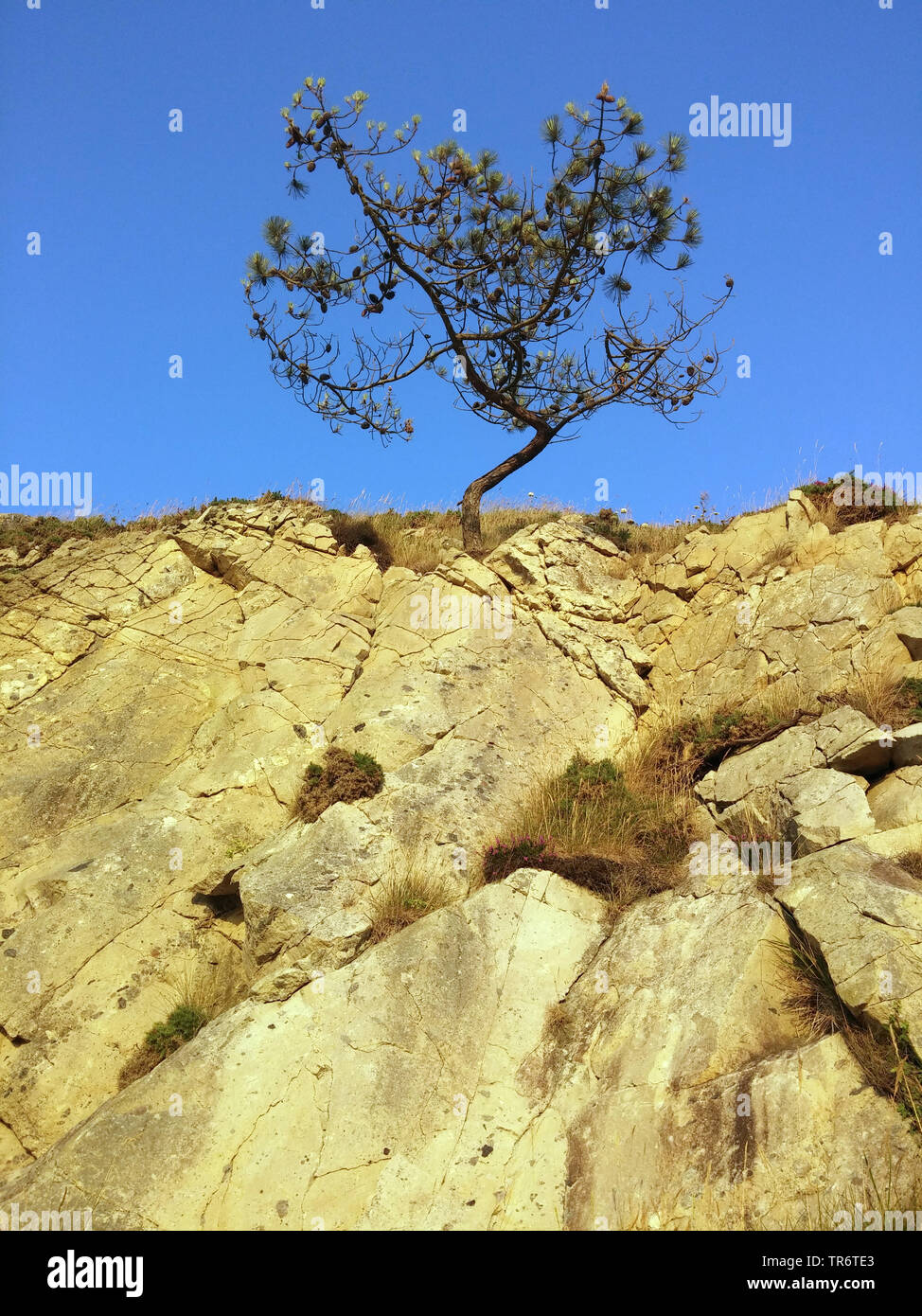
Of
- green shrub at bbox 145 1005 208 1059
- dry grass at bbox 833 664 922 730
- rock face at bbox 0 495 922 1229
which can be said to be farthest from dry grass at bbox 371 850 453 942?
dry grass at bbox 833 664 922 730

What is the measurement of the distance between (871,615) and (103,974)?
402 inches

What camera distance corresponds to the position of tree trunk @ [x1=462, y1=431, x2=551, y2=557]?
1562cm

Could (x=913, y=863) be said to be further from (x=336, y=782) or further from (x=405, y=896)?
(x=336, y=782)

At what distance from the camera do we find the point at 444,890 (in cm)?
1023

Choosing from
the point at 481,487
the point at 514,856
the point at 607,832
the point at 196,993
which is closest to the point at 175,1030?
the point at 196,993

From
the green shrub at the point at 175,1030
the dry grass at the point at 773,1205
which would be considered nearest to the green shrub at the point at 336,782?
the green shrub at the point at 175,1030

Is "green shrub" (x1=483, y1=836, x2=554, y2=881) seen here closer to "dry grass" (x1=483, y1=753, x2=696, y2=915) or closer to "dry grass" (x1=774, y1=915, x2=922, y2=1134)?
"dry grass" (x1=483, y1=753, x2=696, y2=915)

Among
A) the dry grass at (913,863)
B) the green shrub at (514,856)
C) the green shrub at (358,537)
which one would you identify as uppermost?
the green shrub at (358,537)

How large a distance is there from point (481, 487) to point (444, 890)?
8049 millimetres

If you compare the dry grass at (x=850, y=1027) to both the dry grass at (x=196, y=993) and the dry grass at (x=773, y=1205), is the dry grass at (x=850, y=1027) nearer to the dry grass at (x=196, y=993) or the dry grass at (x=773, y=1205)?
the dry grass at (x=773, y=1205)

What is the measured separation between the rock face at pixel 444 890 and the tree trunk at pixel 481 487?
108cm

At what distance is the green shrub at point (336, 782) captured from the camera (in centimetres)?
1123

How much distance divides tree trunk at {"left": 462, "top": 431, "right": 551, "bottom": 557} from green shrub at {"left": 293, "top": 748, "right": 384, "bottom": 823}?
492 cm
